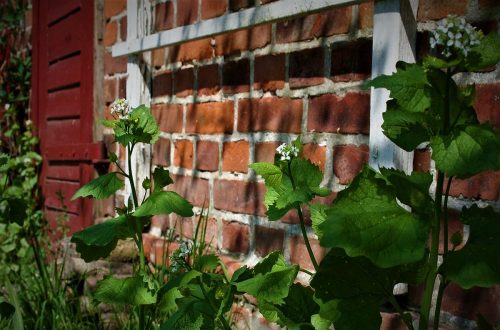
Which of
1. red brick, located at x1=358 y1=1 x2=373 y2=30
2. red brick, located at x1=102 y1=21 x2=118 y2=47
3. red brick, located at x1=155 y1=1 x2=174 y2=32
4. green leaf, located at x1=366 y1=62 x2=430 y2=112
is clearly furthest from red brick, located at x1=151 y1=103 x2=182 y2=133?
green leaf, located at x1=366 y1=62 x2=430 y2=112

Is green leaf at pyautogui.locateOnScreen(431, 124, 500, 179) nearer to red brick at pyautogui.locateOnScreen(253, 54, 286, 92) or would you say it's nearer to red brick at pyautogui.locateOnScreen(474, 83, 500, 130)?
red brick at pyautogui.locateOnScreen(474, 83, 500, 130)

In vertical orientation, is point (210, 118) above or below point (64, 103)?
below

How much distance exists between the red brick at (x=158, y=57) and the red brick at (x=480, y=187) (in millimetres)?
1555

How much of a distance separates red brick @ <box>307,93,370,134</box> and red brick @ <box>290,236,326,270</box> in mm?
338

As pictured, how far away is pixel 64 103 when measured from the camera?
154 inches

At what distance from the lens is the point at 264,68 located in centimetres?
213

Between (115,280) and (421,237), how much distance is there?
839 millimetres

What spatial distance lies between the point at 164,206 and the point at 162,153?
1266mm

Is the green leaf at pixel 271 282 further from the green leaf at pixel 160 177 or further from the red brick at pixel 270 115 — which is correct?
the red brick at pixel 270 115

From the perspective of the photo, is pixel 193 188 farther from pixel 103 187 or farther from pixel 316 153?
pixel 103 187

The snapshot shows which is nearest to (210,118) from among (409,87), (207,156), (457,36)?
(207,156)

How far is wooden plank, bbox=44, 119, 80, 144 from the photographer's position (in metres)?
3.73

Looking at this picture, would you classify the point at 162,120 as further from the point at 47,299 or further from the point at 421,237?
the point at 421,237

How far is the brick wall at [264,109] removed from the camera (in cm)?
155
